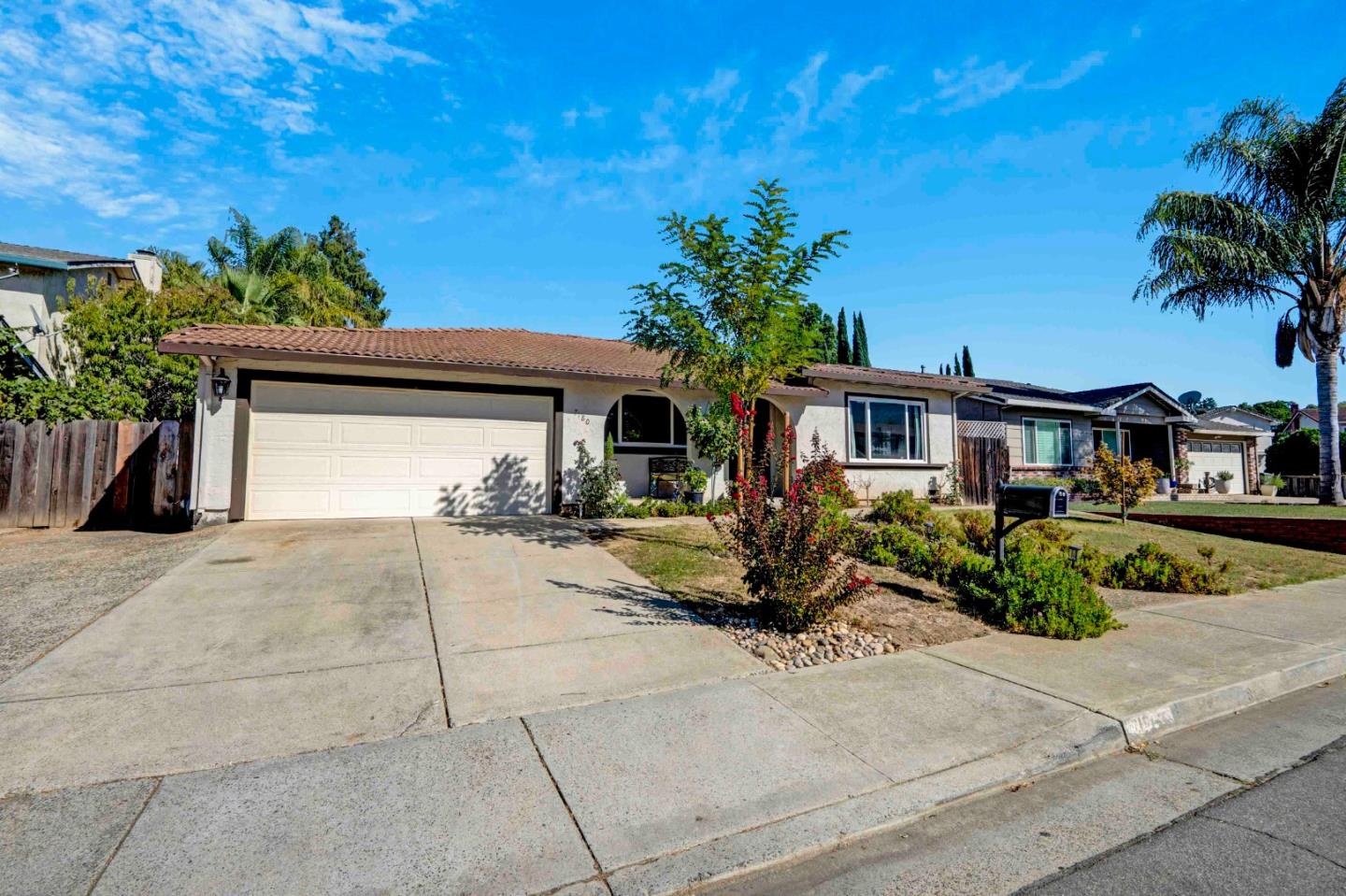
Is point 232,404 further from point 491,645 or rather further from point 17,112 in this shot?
point 491,645

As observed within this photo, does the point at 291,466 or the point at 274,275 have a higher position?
the point at 274,275

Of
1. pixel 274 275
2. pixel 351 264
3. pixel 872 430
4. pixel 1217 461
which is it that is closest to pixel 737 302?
pixel 872 430

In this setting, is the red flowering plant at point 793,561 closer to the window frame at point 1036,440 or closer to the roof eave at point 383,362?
the roof eave at point 383,362

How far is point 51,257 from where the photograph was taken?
1667 centimetres

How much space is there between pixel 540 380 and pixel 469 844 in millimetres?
9750

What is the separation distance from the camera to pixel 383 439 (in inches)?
416

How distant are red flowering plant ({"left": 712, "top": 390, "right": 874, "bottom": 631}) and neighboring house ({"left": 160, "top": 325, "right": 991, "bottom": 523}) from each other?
263 inches

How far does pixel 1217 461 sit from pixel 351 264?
142 ft

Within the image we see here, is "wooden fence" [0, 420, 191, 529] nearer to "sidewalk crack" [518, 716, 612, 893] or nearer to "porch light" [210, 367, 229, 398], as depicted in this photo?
"porch light" [210, 367, 229, 398]

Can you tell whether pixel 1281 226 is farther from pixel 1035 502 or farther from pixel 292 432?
pixel 292 432

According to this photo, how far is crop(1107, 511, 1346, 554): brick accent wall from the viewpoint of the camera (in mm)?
10672

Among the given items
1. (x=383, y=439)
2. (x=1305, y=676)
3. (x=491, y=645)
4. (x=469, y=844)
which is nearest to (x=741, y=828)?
(x=469, y=844)

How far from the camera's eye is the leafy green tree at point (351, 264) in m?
33.2

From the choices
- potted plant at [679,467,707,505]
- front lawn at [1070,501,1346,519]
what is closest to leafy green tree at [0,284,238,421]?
potted plant at [679,467,707,505]
